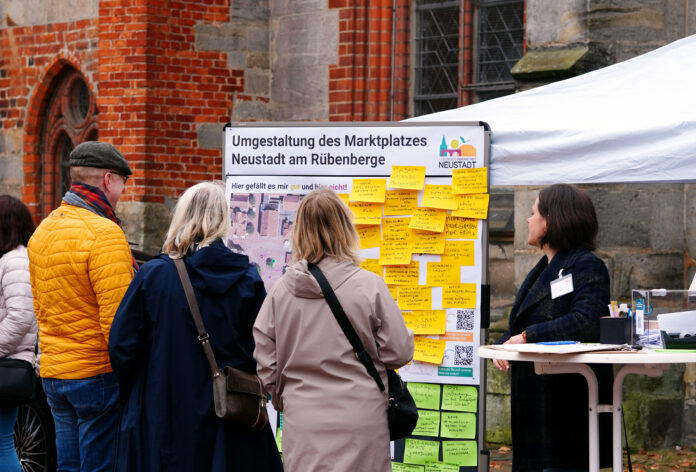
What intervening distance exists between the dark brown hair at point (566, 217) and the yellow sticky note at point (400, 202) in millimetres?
877

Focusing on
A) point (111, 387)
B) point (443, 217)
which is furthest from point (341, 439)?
point (443, 217)

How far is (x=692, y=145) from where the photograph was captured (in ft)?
16.9

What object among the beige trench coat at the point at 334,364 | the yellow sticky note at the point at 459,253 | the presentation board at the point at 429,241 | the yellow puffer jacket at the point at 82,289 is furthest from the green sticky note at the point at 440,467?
the yellow puffer jacket at the point at 82,289

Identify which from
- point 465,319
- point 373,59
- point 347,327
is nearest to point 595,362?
point 347,327

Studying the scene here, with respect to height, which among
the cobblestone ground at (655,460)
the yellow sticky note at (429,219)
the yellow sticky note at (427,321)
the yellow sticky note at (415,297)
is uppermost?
the yellow sticky note at (429,219)

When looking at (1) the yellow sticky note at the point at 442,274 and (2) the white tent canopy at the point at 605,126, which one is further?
(1) the yellow sticky note at the point at 442,274

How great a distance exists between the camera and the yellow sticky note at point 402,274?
5.98 meters

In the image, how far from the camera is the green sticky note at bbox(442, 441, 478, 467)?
586 cm

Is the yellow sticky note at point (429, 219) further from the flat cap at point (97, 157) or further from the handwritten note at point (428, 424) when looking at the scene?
the flat cap at point (97, 157)

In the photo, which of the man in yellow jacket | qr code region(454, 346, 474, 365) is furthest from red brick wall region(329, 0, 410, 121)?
the man in yellow jacket

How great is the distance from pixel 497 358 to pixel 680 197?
14.6 feet

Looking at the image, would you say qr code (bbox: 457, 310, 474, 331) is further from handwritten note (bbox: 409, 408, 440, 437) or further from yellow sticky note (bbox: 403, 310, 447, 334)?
handwritten note (bbox: 409, 408, 440, 437)

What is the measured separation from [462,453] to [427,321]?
0.69 m

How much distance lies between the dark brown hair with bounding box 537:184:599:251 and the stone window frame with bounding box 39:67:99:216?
8108mm
